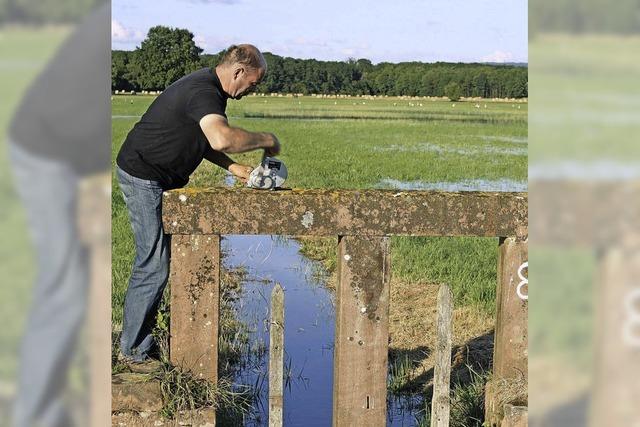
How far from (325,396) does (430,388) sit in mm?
697

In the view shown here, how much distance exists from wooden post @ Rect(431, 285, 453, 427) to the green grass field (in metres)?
3.88

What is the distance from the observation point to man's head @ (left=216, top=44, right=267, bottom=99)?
11.6 feet

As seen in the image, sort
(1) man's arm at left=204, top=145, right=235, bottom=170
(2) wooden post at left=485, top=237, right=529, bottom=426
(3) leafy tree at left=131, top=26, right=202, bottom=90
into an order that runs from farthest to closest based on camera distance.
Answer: (3) leafy tree at left=131, top=26, right=202, bottom=90 < (1) man's arm at left=204, top=145, right=235, bottom=170 < (2) wooden post at left=485, top=237, right=529, bottom=426

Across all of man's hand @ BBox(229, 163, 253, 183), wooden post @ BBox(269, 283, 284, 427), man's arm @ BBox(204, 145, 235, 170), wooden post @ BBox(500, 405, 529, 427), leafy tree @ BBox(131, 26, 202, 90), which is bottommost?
wooden post @ BBox(500, 405, 529, 427)

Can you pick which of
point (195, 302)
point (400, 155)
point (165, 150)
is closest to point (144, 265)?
point (195, 302)

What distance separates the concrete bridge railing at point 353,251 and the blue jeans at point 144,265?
0.06 metres

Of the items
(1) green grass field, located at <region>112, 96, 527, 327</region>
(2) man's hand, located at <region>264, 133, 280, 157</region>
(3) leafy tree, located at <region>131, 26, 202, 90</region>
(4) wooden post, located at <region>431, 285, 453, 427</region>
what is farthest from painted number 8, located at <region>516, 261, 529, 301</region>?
(3) leafy tree, located at <region>131, 26, 202, 90</region>

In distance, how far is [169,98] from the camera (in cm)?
350
